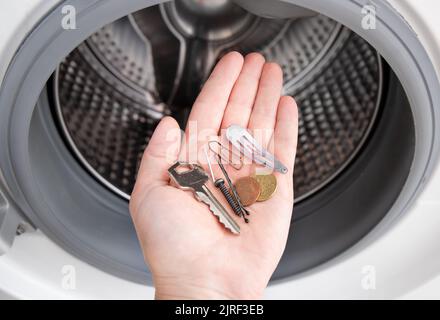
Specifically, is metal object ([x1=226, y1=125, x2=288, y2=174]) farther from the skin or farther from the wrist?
the wrist

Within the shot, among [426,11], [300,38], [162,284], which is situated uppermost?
[300,38]

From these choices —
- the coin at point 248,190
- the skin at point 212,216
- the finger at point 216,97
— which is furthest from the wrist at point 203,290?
the finger at point 216,97

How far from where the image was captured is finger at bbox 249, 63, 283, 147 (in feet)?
2.49

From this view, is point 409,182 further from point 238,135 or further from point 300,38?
point 300,38

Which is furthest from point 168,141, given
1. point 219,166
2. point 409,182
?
point 409,182

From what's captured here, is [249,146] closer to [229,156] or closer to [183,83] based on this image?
[229,156]

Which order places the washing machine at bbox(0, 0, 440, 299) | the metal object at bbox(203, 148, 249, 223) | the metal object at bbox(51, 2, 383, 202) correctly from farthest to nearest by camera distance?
1. the metal object at bbox(51, 2, 383, 202)
2. the metal object at bbox(203, 148, 249, 223)
3. the washing machine at bbox(0, 0, 440, 299)

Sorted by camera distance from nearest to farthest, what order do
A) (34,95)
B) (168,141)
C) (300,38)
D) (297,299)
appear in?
(34,95) → (168,141) → (297,299) → (300,38)

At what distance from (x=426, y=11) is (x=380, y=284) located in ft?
1.30

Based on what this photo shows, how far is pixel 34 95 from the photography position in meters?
0.57

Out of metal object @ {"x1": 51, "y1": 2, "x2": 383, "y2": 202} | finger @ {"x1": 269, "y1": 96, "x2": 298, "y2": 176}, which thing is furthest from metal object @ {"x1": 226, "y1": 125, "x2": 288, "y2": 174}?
metal object @ {"x1": 51, "y1": 2, "x2": 383, "y2": 202}

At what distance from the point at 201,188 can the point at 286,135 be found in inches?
5.5

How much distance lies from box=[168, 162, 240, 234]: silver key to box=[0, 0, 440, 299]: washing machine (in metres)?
0.15

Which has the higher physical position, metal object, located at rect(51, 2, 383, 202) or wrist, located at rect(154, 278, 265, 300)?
metal object, located at rect(51, 2, 383, 202)
